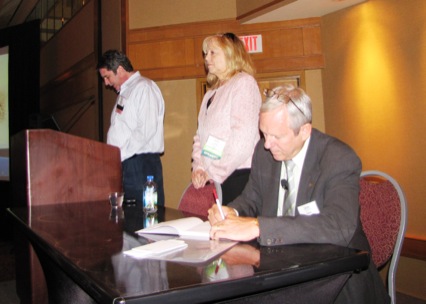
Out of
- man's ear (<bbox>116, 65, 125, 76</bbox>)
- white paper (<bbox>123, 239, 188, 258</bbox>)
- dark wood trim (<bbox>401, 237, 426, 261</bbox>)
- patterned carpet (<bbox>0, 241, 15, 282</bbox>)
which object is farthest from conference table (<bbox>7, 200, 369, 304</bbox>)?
patterned carpet (<bbox>0, 241, 15, 282</bbox>)

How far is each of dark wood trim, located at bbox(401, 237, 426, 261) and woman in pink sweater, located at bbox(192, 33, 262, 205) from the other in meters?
1.76

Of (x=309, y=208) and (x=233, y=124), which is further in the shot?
(x=233, y=124)

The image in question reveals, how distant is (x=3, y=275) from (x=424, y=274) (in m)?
3.47

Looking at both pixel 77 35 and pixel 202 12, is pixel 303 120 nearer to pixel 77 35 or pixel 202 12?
pixel 202 12

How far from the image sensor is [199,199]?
2.05 metres

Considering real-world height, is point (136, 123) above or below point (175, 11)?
below

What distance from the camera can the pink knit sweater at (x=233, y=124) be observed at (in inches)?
83.4

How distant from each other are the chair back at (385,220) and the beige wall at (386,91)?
191 centimetres

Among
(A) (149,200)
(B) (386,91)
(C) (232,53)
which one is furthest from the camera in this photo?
(B) (386,91)

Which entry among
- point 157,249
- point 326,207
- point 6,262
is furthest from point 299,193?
point 6,262

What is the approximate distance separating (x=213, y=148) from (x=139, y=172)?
105 centimetres

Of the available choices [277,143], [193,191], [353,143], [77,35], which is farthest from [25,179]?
[77,35]

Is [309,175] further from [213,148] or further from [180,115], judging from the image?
[180,115]

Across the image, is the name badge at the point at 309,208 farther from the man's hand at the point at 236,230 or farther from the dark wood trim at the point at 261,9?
the dark wood trim at the point at 261,9
